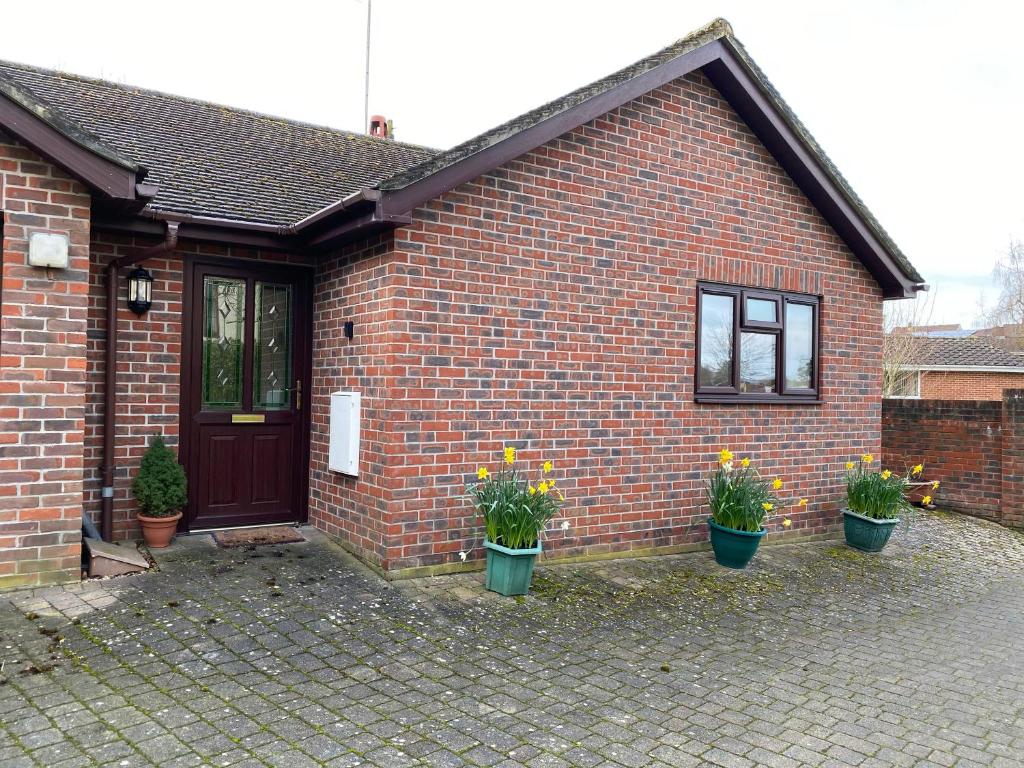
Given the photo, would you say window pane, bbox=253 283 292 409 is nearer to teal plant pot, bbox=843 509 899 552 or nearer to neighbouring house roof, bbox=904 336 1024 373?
teal plant pot, bbox=843 509 899 552

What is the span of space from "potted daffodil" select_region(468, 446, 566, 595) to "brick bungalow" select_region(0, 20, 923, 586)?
1.46ft

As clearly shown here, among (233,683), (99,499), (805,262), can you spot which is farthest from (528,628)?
(805,262)

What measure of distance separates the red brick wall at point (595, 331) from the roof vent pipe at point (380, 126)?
253 inches

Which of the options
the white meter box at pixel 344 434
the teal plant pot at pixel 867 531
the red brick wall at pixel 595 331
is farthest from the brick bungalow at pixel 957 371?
the white meter box at pixel 344 434

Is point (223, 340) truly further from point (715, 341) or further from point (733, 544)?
point (733, 544)

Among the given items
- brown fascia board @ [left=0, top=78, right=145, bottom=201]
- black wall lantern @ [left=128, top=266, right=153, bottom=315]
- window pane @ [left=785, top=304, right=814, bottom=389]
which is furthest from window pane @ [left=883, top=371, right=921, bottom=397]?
brown fascia board @ [left=0, top=78, right=145, bottom=201]

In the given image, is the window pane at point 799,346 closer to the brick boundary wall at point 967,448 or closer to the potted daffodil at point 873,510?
the potted daffodil at point 873,510

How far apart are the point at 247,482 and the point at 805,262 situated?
6256 mm

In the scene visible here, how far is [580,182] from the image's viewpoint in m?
7.17

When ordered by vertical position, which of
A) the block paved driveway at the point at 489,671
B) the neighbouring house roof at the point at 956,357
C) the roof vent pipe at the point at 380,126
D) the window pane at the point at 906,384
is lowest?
the block paved driveway at the point at 489,671

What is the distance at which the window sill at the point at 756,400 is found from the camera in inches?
313

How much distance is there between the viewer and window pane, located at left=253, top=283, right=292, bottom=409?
7.24 m

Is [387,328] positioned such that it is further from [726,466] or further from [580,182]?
[726,466]

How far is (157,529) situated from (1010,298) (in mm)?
45938
